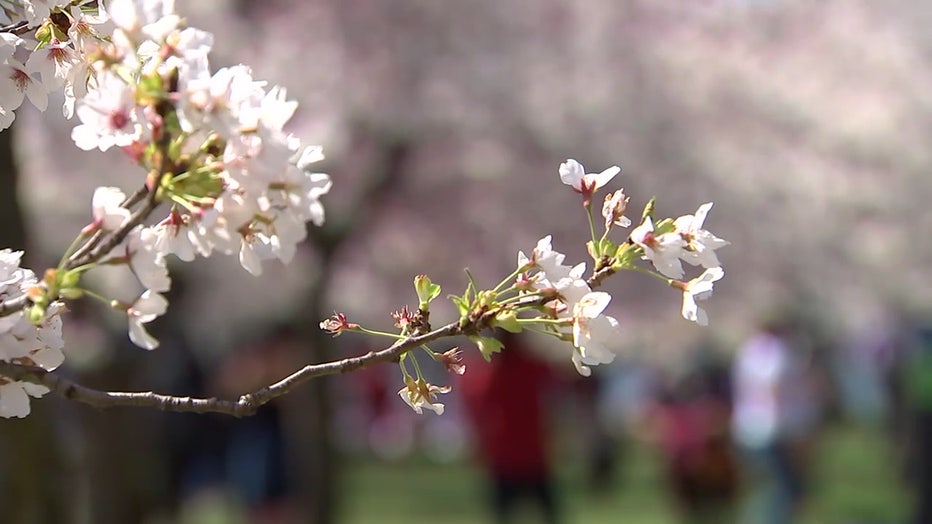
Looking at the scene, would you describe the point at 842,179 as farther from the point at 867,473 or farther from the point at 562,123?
the point at 562,123

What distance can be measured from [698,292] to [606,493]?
562 inches

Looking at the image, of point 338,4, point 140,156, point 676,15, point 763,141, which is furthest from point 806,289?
point 140,156

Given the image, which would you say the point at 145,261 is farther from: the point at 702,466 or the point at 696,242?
the point at 702,466

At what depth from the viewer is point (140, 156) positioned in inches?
67.8

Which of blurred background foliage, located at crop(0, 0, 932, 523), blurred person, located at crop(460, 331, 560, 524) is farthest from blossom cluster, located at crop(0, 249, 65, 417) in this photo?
blurred person, located at crop(460, 331, 560, 524)

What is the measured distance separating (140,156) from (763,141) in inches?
465

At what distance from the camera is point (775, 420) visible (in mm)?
9641

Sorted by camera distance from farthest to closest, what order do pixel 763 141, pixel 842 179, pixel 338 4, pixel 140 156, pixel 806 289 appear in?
pixel 806 289
pixel 842 179
pixel 763 141
pixel 338 4
pixel 140 156

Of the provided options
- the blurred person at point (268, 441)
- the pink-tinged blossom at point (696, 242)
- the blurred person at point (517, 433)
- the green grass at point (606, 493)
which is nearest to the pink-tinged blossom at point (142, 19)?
the pink-tinged blossom at point (696, 242)

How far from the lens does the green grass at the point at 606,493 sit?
13.2 meters

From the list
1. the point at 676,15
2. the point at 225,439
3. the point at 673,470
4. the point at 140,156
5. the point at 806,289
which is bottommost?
the point at 140,156

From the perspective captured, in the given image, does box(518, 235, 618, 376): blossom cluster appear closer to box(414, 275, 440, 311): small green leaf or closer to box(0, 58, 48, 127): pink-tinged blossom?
box(414, 275, 440, 311): small green leaf

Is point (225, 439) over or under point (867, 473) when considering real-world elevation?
under

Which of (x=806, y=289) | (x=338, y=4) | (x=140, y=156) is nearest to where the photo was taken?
(x=140, y=156)
